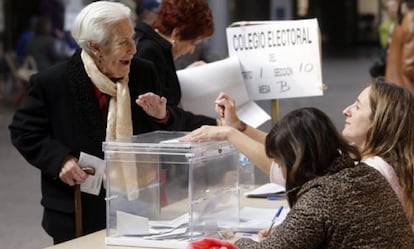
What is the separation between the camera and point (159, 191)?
3533 mm

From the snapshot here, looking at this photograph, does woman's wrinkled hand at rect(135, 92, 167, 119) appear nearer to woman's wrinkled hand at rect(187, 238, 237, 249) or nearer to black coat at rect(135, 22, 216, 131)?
black coat at rect(135, 22, 216, 131)

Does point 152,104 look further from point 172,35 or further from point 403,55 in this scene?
point 403,55

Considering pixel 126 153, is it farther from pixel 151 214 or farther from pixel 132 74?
pixel 132 74

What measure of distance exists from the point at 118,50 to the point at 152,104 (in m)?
0.25

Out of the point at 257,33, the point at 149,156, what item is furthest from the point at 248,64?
the point at 149,156

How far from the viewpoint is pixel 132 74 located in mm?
3938

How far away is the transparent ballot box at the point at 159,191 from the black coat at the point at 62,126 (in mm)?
294

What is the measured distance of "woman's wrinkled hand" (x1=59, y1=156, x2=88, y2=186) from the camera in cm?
372

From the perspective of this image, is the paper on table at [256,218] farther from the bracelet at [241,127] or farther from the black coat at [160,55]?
the black coat at [160,55]

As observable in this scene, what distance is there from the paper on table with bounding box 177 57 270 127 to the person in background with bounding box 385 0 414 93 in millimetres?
2840

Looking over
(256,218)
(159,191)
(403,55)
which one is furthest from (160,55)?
(403,55)

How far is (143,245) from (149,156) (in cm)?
31

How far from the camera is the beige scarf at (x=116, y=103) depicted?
374cm

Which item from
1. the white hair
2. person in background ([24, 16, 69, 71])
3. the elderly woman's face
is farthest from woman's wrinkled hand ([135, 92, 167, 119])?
person in background ([24, 16, 69, 71])
